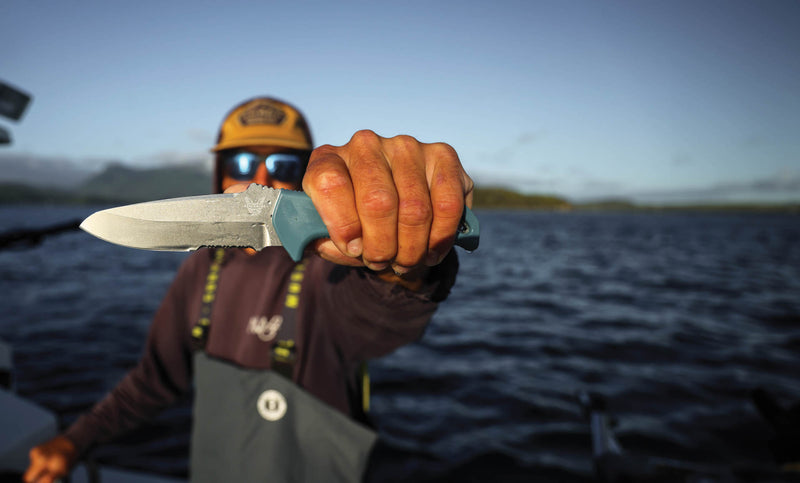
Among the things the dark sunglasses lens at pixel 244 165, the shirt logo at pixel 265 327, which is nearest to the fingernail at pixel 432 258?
the shirt logo at pixel 265 327

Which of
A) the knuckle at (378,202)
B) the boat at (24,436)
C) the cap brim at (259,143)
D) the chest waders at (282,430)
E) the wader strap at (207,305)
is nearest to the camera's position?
the knuckle at (378,202)

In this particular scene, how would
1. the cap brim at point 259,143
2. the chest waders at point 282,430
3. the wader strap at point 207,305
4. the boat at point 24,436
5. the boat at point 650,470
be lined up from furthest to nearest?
the boat at point 650,470
the boat at point 24,436
the cap brim at point 259,143
the wader strap at point 207,305
the chest waders at point 282,430

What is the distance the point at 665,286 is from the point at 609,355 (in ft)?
41.8

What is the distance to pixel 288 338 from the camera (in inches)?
101

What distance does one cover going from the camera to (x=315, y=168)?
121cm

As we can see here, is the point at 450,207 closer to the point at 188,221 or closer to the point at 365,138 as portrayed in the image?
the point at 365,138

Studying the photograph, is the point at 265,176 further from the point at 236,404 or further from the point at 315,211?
the point at 315,211

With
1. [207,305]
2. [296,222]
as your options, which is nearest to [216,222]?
[296,222]

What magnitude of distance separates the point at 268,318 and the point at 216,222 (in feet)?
5.58

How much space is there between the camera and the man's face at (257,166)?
3.14m

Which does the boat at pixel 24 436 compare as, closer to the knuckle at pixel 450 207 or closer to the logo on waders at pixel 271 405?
the logo on waders at pixel 271 405

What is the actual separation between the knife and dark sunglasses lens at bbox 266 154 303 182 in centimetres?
196

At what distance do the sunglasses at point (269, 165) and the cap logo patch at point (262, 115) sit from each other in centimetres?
32

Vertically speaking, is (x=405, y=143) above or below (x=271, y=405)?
above
